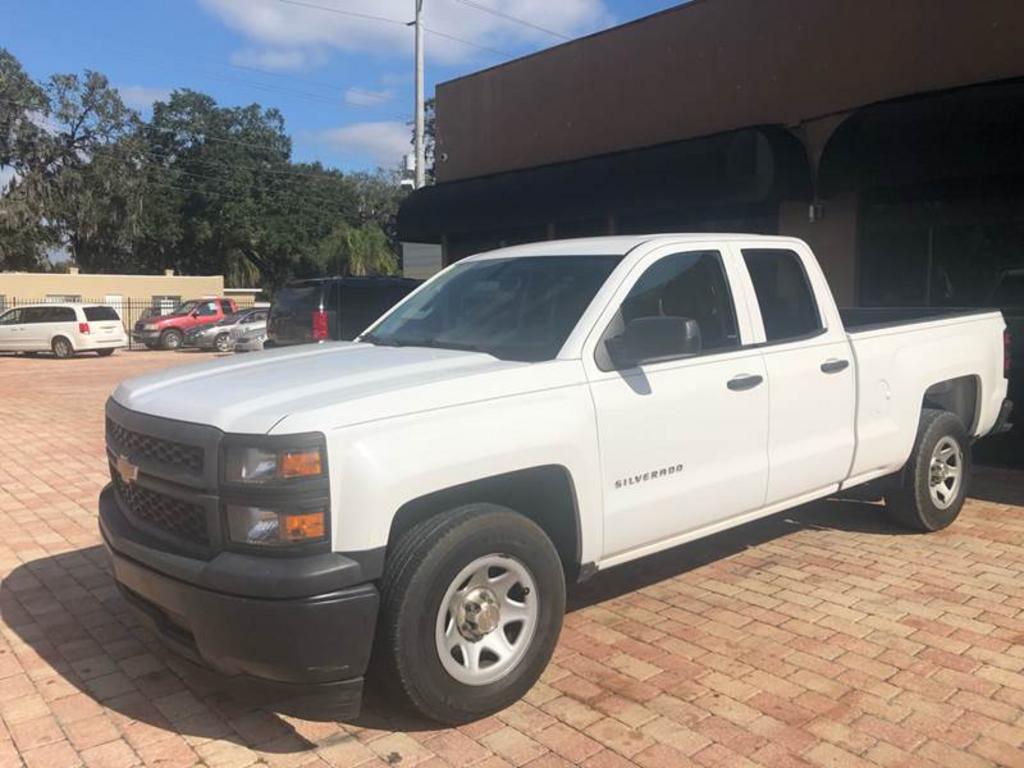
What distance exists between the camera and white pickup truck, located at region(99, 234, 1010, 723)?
10.1 feet

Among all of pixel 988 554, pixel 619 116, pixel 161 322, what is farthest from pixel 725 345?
pixel 161 322

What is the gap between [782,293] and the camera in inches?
201

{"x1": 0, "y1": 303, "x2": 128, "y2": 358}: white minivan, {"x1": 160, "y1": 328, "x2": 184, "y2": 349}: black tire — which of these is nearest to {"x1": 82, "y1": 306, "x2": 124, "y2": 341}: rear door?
{"x1": 0, "y1": 303, "x2": 128, "y2": 358}: white minivan

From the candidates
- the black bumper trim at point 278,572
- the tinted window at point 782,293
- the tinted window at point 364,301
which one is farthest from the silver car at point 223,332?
the black bumper trim at point 278,572

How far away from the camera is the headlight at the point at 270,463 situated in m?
3.03

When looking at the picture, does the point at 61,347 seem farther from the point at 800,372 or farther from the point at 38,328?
the point at 800,372

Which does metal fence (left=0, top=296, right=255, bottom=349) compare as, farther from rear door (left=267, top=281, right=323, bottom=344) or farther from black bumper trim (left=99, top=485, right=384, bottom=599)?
black bumper trim (left=99, top=485, right=384, bottom=599)

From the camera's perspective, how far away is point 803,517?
6582 millimetres

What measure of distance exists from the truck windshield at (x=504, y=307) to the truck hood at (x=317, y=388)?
0.25 m

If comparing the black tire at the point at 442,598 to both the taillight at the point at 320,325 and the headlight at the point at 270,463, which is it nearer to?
the headlight at the point at 270,463

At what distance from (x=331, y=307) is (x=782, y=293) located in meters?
8.95

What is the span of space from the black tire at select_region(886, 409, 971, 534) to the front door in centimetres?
172

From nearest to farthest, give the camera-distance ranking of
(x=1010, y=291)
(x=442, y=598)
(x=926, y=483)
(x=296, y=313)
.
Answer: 1. (x=442, y=598)
2. (x=926, y=483)
3. (x=1010, y=291)
4. (x=296, y=313)

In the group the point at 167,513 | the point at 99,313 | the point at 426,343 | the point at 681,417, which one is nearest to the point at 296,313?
the point at 426,343
